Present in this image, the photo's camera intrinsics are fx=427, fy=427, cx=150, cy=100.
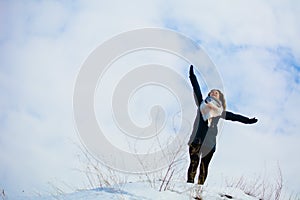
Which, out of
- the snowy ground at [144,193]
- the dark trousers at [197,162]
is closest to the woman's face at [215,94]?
the dark trousers at [197,162]

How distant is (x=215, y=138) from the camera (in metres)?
6.18

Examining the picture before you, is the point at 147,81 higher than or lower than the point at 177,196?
higher

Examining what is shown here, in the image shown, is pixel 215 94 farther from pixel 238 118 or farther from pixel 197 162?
pixel 197 162

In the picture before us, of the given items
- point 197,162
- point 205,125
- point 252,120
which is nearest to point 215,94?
point 205,125

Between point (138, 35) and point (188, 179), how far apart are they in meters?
3.41

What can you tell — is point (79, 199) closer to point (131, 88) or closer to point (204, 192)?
point (204, 192)

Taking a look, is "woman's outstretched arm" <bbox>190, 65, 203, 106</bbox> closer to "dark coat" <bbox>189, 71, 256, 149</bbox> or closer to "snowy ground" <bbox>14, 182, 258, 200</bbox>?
"dark coat" <bbox>189, 71, 256, 149</bbox>

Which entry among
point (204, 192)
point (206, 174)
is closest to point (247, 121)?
point (206, 174)

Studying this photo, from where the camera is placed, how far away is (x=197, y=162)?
19.6 ft

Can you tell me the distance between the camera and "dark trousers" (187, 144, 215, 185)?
5.93 metres

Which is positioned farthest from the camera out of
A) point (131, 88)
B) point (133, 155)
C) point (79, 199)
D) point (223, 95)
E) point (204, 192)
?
Result: point (131, 88)

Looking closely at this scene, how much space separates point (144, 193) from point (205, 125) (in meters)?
1.71

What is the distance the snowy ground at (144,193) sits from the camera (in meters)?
4.76

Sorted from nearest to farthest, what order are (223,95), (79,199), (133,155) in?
(79,199), (133,155), (223,95)
